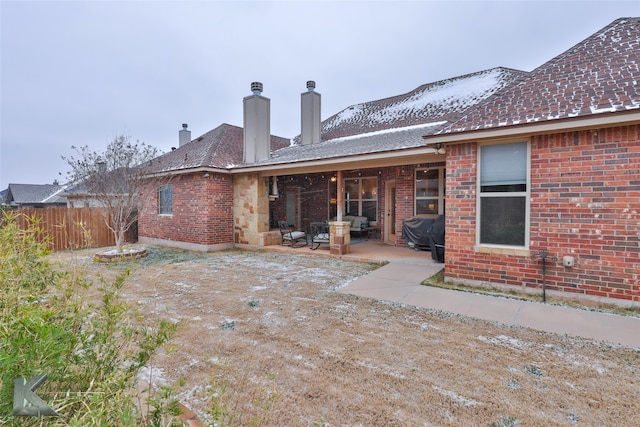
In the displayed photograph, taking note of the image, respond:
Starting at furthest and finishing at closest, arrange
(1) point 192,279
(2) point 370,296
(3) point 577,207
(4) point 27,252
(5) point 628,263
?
(1) point 192,279
(2) point 370,296
(3) point 577,207
(5) point 628,263
(4) point 27,252

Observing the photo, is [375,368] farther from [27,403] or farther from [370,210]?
[370,210]

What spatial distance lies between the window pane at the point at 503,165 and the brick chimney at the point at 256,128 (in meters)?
7.92

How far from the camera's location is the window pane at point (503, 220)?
506cm

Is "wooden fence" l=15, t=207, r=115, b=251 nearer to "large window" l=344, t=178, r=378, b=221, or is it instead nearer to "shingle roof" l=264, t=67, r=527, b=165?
"shingle roof" l=264, t=67, r=527, b=165

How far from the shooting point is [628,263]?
4277 mm

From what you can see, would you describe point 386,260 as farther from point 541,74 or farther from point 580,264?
point 541,74

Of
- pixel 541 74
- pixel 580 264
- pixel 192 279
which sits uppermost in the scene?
pixel 541 74

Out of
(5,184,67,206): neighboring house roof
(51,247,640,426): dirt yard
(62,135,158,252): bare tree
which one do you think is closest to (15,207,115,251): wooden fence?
(62,135,158,252): bare tree

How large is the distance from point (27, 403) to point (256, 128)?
35.7 feet

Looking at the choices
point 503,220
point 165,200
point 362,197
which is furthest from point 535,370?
point 165,200

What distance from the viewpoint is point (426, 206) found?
31.9 feet

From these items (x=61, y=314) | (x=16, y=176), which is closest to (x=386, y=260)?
(x=61, y=314)

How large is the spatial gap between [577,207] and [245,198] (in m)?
9.08

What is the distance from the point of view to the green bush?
4.05ft
